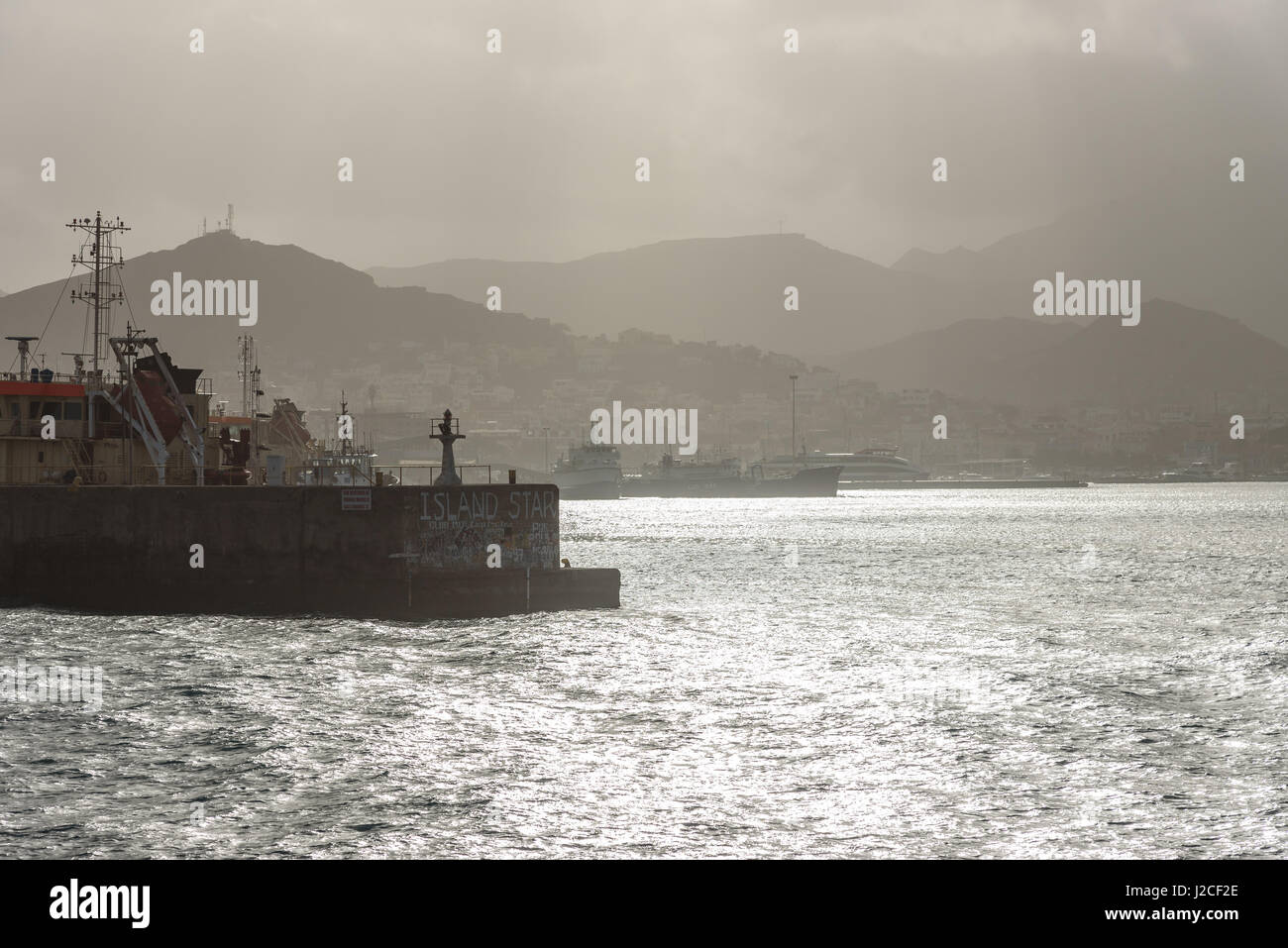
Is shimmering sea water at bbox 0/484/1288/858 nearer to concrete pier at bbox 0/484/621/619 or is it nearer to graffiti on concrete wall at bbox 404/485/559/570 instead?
concrete pier at bbox 0/484/621/619

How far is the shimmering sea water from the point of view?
1387cm

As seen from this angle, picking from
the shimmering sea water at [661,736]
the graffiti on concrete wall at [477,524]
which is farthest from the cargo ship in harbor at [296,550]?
the shimmering sea water at [661,736]

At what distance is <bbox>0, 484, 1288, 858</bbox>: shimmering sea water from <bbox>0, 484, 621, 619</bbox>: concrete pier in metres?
1.07

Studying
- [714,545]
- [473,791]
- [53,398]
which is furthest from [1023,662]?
[714,545]

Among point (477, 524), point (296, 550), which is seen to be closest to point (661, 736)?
point (477, 524)

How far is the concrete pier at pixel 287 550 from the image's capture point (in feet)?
109

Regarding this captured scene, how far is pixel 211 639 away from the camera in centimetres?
2947

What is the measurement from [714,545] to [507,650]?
5781 centimetres

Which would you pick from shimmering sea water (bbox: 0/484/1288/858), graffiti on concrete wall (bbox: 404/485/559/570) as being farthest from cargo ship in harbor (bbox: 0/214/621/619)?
shimmering sea water (bbox: 0/484/1288/858)

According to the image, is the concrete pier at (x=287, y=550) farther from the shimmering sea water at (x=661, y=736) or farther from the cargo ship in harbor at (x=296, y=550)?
the shimmering sea water at (x=661, y=736)

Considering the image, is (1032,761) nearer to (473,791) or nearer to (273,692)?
(473,791)

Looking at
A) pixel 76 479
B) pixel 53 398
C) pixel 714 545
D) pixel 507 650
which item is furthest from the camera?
pixel 714 545

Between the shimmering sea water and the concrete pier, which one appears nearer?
the shimmering sea water

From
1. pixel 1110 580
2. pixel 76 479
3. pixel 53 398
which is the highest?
pixel 53 398
